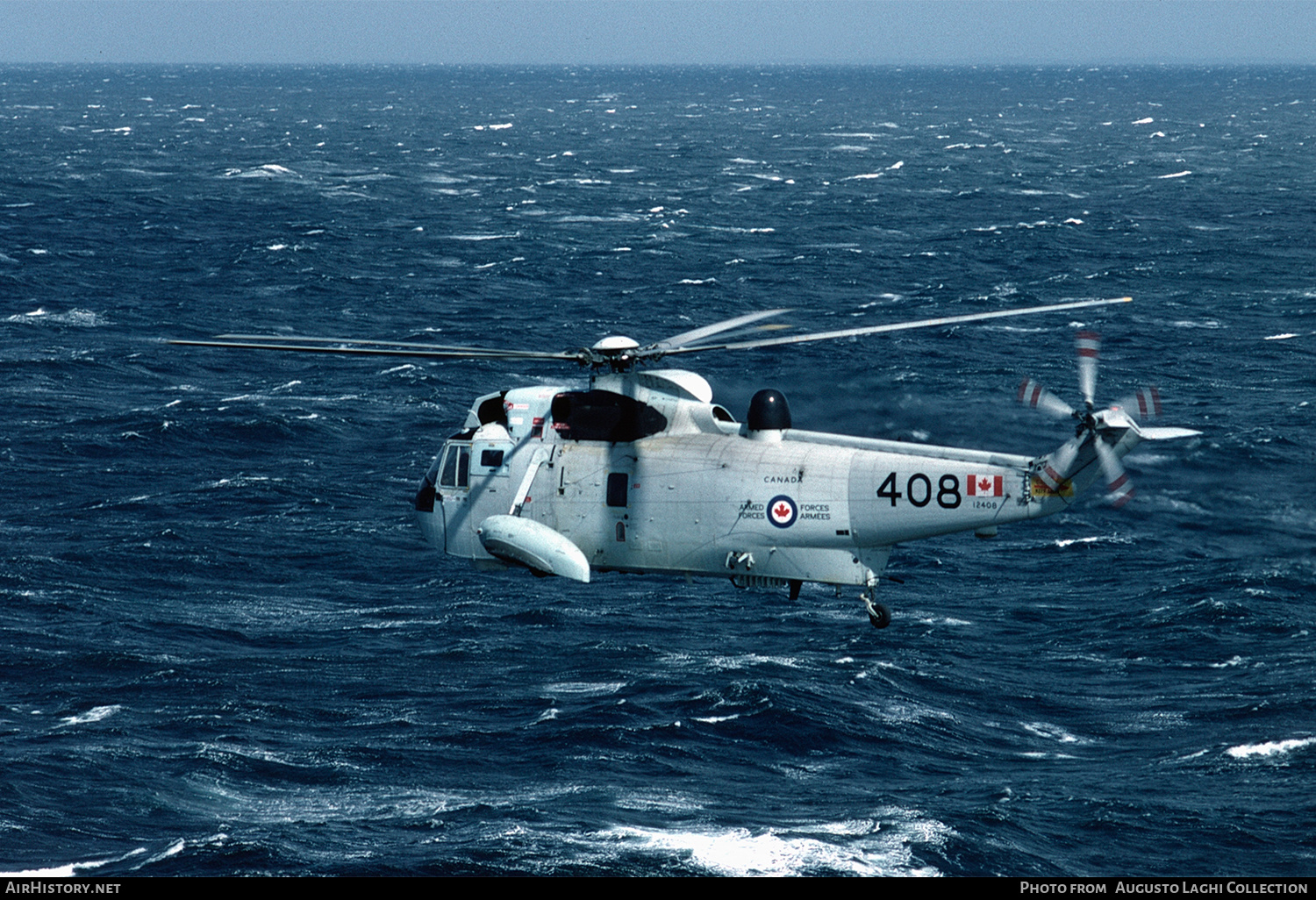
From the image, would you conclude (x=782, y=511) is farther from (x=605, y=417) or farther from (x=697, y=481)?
(x=605, y=417)

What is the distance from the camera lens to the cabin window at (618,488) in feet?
136

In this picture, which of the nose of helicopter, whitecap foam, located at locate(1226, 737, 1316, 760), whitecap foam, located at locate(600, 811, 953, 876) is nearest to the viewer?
the nose of helicopter

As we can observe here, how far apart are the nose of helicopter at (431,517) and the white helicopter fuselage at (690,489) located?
54 millimetres

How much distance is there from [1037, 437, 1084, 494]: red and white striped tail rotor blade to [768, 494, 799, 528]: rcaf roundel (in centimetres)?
605

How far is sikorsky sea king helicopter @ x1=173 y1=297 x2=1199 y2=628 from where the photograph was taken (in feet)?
125

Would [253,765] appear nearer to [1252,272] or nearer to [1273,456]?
[1273,456]

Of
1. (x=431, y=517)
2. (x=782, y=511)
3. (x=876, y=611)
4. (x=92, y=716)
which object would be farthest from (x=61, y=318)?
(x=876, y=611)

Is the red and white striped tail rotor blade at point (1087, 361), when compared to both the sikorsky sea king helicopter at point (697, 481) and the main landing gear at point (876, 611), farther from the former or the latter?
the main landing gear at point (876, 611)

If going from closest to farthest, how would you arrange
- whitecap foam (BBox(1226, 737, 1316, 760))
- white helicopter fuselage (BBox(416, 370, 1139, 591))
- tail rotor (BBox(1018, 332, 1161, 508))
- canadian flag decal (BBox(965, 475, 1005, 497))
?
tail rotor (BBox(1018, 332, 1161, 508)) → canadian flag decal (BBox(965, 475, 1005, 497)) → white helicopter fuselage (BBox(416, 370, 1139, 591)) → whitecap foam (BBox(1226, 737, 1316, 760))

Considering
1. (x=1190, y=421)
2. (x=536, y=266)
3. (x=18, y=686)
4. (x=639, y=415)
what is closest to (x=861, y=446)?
(x=639, y=415)

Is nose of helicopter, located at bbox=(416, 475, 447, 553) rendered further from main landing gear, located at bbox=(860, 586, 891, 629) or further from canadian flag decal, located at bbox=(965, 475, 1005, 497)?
canadian flag decal, located at bbox=(965, 475, 1005, 497)

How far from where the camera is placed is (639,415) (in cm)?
4138

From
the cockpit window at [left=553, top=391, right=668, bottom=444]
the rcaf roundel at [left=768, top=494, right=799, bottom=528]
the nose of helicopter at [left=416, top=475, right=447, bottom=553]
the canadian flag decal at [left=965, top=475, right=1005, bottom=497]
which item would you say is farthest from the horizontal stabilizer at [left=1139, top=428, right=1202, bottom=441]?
the nose of helicopter at [left=416, top=475, right=447, bottom=553]

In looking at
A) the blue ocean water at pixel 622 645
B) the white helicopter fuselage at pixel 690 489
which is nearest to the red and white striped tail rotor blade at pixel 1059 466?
the white helicopter fuselage at pixel 690 489
